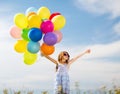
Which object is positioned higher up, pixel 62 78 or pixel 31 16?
pixel 31 16

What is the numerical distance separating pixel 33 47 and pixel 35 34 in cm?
33

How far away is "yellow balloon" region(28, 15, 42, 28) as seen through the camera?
831cm

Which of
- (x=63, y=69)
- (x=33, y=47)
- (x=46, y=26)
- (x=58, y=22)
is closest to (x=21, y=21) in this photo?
(x=46, y=26)

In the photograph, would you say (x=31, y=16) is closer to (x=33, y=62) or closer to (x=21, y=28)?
(x=21, y=28)

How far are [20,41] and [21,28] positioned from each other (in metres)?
0.34

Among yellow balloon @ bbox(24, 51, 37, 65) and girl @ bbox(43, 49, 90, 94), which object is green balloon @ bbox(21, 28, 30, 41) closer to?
yellow balloon @ bbox(24, 51, 37, 65)

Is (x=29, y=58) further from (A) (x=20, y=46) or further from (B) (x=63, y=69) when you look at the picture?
(B) (x=63, y=69)

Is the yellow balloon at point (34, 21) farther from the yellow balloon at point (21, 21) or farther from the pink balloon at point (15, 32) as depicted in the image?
the pink balloon at point (15, 32)

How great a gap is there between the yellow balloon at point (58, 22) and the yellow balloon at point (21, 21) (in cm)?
74

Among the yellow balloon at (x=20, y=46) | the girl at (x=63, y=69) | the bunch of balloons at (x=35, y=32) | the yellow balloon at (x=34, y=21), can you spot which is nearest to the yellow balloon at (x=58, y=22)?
the bunch of balloons at (x=35, y=32)

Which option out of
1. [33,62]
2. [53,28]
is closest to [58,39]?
[53,28]

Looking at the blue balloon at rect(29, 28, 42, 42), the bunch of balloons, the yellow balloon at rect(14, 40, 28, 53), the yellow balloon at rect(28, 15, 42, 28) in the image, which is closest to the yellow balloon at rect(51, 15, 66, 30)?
the bunch of balloons

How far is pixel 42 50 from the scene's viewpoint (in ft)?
28.1

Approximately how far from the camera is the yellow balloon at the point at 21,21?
8.52 meters
